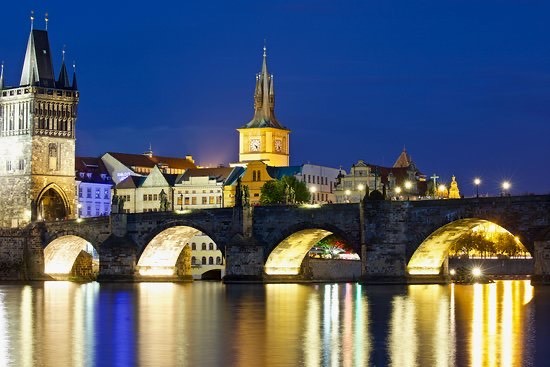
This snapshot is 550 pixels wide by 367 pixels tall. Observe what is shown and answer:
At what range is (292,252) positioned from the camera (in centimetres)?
9225

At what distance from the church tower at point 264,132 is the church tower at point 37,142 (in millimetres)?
41842

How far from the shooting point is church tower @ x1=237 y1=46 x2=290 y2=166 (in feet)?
508

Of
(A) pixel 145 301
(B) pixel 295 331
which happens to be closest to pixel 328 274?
(A) pixel 145 301

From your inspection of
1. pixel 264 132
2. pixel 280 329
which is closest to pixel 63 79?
pixel 264 132

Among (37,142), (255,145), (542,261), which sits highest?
(255,145)

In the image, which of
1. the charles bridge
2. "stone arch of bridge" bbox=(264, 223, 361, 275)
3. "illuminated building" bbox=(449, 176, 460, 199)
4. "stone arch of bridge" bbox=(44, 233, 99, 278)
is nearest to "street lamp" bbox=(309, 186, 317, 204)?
the charles bridge

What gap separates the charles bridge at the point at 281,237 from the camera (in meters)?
77.7

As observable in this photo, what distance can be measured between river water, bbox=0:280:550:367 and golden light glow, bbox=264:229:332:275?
16772mm

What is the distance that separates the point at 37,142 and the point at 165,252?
19.4m

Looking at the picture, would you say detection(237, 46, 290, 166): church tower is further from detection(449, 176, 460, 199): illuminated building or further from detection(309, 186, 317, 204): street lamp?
detection(449, 176, 460, 199): illuminated building

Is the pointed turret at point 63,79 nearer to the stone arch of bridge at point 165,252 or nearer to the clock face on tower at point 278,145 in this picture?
the stone arch of bridge at point 165,252

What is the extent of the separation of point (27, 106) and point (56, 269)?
47.8 ft

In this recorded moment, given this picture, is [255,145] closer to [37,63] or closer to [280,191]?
[280,191]

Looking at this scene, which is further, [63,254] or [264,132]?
[264,132]
